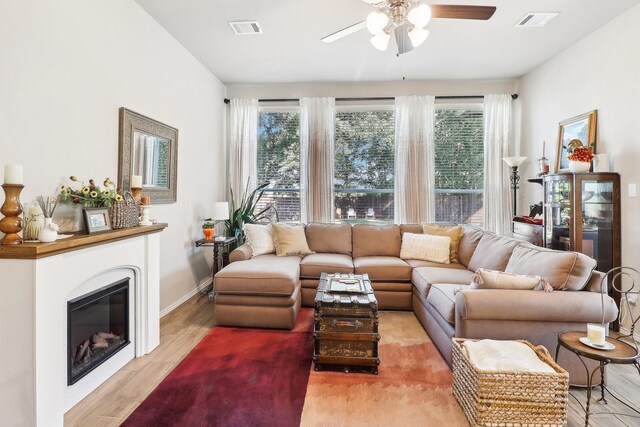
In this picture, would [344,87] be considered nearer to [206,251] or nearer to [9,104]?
[206,251]

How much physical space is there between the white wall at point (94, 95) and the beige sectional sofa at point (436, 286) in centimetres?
104

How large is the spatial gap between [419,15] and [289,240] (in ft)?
8.84

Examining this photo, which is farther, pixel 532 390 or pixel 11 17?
pixel 11 17

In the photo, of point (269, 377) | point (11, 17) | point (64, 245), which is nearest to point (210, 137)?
point (11, 17)

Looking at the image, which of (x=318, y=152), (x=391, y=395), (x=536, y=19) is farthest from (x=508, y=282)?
(x=318, y=152)

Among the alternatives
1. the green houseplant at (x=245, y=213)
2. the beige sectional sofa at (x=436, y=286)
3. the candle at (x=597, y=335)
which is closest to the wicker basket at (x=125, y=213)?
the beige sectional sofa at (x=436, y=286)

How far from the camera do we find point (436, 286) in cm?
272

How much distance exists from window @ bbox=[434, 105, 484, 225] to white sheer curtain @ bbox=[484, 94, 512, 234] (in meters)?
0.12

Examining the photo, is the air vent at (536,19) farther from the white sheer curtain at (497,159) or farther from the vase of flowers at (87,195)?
the vase of flowers at (87,195)

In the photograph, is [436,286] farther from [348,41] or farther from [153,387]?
[348,41]

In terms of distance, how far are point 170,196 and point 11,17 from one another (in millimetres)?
1892

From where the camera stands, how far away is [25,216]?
174 cm

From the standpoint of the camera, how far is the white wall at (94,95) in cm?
183

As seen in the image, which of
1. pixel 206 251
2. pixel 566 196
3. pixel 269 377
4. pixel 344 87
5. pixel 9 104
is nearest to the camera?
pixel 9 104
